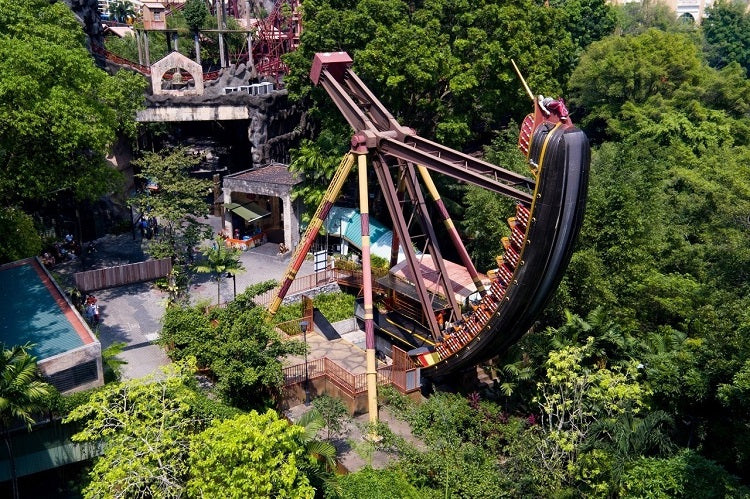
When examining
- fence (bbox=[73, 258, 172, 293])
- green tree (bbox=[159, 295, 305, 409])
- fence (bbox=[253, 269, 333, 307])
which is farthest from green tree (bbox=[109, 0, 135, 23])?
green tree (bbox=[159, 295, 305, 409])

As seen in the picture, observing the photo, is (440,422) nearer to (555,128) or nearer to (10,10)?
(555,128)

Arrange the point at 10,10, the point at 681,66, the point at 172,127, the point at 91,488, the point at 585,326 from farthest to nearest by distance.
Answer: the point at 172,127 → the point at 681,66 → the point at 10,10 → the point at 585,326 → the point at 91,488

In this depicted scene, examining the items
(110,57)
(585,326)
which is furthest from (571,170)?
(110,57)

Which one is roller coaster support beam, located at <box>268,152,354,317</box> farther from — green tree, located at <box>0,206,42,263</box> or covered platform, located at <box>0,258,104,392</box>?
green tree, located at <box>0,206,42,263</box>

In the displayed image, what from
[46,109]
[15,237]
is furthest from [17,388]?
[46,109]

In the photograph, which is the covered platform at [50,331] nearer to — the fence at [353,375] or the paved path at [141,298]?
the paved path at [141,298]
